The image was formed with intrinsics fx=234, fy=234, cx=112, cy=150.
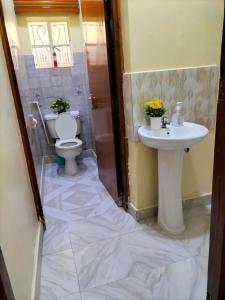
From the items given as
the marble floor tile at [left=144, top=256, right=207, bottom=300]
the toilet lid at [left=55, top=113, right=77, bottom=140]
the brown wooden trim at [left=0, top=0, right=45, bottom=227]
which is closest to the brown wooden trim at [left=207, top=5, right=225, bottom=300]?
the marble floor tile at [left=144, top=256, right=207, bottom=300]

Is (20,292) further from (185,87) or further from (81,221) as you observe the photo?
(185,87)

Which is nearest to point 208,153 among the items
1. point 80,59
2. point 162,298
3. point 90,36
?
point 162,298

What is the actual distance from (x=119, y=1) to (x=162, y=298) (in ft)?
6.30

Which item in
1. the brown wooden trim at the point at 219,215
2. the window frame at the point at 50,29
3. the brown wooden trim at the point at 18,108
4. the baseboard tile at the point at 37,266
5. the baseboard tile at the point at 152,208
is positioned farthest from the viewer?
the window frame at the point at 50,29

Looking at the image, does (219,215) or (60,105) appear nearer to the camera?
(219,215)

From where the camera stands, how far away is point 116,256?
5.62ft

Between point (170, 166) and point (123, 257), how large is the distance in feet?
2.45

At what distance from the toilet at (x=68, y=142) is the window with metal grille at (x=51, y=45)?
2.58 feet

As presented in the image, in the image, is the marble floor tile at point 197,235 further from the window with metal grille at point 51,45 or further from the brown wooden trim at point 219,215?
the window with metal grille at point 51,45

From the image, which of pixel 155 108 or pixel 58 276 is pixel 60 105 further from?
pixel 58 276

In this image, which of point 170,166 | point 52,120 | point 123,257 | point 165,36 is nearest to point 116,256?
point 123,257

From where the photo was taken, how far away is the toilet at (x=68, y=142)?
10.1ft

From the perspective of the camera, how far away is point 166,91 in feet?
5.91

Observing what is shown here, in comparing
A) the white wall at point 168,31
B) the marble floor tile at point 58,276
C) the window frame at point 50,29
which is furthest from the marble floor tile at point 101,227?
the window frame at point 50,29
